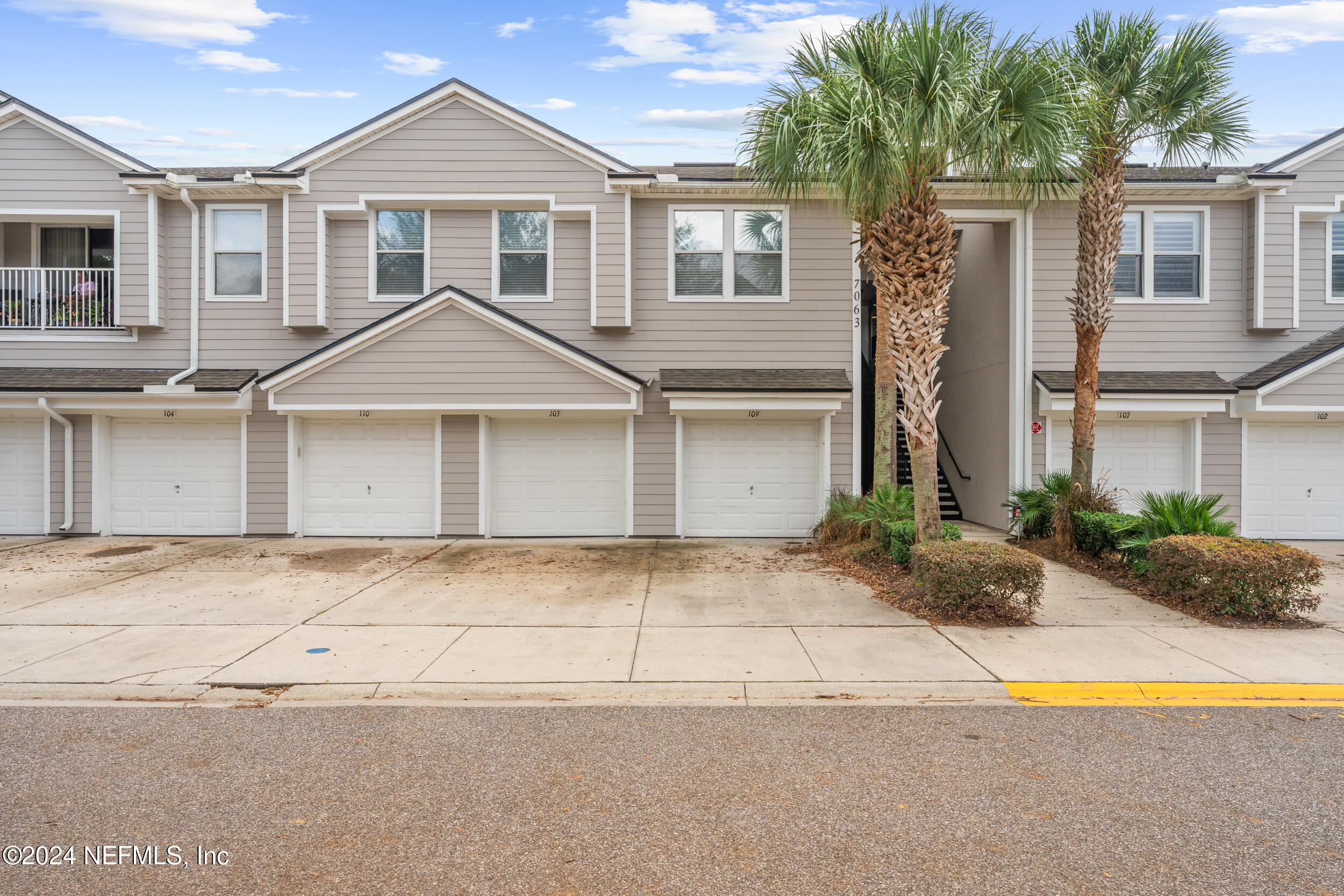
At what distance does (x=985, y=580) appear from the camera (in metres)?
7.54

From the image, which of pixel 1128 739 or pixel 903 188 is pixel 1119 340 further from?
pixel 1128 739

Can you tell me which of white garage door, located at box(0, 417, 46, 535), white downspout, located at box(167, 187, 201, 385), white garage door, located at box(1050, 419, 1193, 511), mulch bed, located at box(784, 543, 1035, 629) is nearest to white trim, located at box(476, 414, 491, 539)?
white downspout, located at box(167, 187, 201, 385)

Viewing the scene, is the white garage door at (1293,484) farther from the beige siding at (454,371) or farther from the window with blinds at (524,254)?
the window with blinds at (524,254)

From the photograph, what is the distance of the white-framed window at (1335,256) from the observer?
45.0 feet

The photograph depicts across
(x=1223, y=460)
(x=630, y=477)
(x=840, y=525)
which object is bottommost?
(x=840, y=525)

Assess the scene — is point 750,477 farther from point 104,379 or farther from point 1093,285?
point 104,379

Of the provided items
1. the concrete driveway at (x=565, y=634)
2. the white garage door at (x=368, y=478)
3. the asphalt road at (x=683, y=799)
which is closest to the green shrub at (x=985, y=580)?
the concrete driveway at (x=565, y=634)

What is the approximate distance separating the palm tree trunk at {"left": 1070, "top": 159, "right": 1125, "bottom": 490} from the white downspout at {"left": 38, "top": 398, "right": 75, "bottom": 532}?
17.1 meters

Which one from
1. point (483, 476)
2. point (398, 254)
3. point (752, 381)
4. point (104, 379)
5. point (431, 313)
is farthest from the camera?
point (398, 254)

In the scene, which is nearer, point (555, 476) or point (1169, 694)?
point (1169, 694)

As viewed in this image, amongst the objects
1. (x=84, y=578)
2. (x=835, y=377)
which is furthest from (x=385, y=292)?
(x=835, y=377)

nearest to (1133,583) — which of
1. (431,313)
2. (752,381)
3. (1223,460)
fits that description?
(1223,460)

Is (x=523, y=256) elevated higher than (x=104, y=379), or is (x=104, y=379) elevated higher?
(x=523, y=256)

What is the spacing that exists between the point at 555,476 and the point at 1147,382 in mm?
10690
